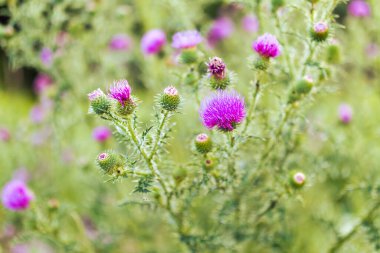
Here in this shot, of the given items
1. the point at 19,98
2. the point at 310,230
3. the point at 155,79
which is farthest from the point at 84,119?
the point at 19,98

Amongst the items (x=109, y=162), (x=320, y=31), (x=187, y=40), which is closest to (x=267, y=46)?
(x=320, y=31)

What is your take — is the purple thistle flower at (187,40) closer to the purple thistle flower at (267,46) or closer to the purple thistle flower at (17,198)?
the purple thistle flower at (267,46)

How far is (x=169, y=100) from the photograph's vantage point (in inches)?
61.7

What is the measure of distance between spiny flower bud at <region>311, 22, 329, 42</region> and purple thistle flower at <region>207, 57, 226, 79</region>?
358 mm

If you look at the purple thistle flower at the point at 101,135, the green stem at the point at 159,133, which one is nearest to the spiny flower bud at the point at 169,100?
the green stem at the point at 159,133

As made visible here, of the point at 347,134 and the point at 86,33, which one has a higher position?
the point at 86,33

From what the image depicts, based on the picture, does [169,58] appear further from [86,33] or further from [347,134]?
[347,134]

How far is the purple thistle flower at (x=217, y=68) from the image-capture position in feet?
5.63

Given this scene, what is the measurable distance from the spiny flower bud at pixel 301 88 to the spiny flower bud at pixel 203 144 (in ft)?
1.36

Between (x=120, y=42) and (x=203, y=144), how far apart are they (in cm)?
231

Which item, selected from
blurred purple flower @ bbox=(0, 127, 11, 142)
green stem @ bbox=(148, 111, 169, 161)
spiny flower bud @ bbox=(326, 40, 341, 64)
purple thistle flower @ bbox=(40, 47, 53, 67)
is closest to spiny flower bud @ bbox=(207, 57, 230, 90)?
green stem @ bbox=(148, 111, 169, 161)

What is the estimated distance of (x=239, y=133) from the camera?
176cm

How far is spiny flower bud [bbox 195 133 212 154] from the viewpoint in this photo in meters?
1.68

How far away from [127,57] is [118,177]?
7.99 feet
